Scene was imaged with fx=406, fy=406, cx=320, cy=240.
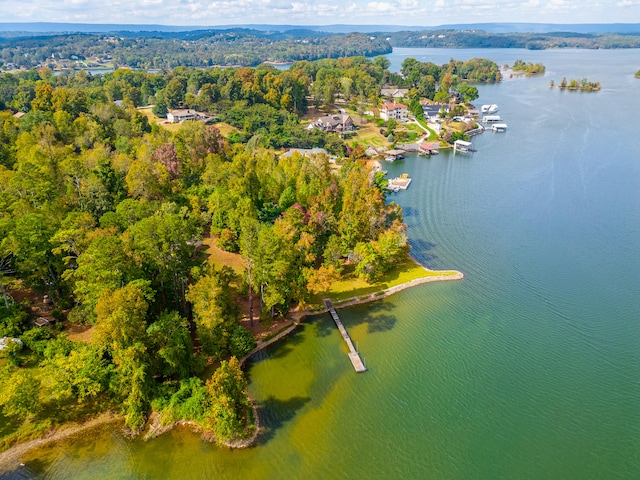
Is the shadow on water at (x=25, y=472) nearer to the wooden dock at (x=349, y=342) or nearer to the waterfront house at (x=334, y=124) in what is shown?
the wooden dock at (x=349, y=342)

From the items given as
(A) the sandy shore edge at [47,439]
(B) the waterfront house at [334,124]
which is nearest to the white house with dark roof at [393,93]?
(B) the waterfront house at [334,124]

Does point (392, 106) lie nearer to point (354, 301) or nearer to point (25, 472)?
point (354, 301)

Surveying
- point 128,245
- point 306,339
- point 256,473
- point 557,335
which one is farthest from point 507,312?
point 128,245

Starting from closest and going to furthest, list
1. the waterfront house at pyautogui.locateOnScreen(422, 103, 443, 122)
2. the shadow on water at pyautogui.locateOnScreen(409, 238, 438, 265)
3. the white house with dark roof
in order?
the shadow on water at pyautogui.locateOnScreen(409, 238, 438, 265) < the waterfront house at pyautogui.locateOnScreen(422, 103, 443, 122) < the white house with dark roof

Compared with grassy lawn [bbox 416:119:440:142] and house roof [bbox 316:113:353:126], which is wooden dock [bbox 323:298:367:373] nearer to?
house roof [bbox 316:113:353:126]

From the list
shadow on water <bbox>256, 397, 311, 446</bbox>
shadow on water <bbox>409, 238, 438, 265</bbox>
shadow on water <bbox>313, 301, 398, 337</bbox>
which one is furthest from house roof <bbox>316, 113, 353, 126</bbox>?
shadow on water <bbox>256, 397, 311, 446</bbox>

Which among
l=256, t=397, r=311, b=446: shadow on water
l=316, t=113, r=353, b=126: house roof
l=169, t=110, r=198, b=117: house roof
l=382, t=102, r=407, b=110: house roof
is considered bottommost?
l=256, t=397, r=311, b=446: shadow on water
